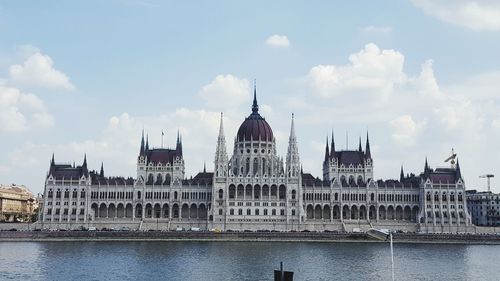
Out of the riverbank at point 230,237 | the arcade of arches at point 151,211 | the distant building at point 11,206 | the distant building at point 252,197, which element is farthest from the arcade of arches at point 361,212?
the distant building at point 11,206

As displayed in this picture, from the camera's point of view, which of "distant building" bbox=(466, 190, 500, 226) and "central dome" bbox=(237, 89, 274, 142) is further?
"distant building" bbox=(466, 190, 500, 226)

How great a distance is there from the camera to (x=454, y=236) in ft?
438

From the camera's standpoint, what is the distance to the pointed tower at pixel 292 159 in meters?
160

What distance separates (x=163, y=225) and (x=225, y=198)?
16.4m

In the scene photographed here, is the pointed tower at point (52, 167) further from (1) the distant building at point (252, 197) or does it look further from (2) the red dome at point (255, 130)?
(2) the red dome at point (255, 130)

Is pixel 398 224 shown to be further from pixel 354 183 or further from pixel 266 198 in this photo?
pixel 266 198

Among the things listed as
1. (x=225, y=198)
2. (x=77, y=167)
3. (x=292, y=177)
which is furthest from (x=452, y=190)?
(x=77, y=167)

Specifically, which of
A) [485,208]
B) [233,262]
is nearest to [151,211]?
[233,262]

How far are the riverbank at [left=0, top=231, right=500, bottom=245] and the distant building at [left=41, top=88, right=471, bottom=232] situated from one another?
18.0 m

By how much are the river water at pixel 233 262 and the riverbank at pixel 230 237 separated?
12.6m

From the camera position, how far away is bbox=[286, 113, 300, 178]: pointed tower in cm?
16012

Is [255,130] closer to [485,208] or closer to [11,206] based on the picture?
[485,208]

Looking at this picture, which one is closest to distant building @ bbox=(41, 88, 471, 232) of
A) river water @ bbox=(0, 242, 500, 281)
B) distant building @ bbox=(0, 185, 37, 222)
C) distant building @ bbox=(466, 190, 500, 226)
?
distant building @ bbox=(466, 190, 500, 226)

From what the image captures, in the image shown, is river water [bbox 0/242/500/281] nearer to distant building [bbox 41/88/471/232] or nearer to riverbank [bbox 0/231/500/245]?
riverbank [bbox 0/231/500/245]
